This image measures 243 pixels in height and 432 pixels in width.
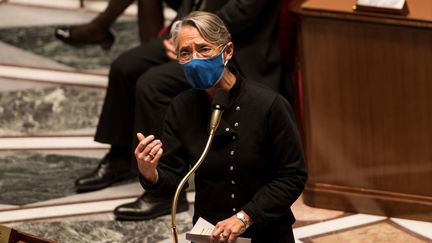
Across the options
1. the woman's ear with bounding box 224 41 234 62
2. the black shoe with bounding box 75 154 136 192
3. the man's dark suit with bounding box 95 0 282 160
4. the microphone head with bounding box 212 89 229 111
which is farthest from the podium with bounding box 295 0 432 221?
the microphone head with bounding box 212 89 229 111

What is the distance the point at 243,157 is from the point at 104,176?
5.53ft

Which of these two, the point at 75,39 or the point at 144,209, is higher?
the point at 75,39

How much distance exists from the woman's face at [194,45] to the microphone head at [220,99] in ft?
0.43

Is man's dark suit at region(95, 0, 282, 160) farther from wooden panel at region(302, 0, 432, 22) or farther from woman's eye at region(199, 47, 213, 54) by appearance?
woman's eye at region(199, 47, 213, 54)

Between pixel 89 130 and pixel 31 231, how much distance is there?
1.01 metres

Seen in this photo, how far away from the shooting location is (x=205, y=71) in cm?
272

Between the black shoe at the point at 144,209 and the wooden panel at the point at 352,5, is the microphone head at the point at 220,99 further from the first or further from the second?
the black shoe at the point at 144,209

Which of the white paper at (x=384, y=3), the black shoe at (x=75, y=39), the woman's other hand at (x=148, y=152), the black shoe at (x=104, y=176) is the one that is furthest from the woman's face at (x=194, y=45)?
the black shoe at (x=75, y=39)

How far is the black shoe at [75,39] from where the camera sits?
5.00 metres

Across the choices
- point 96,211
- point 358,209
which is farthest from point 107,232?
point 358,209

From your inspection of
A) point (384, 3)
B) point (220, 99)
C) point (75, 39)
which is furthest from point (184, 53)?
point (75, 39)

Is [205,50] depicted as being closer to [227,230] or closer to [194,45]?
[194,45]

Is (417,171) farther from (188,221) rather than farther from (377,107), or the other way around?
(188,221)

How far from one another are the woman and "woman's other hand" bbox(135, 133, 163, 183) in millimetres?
42
